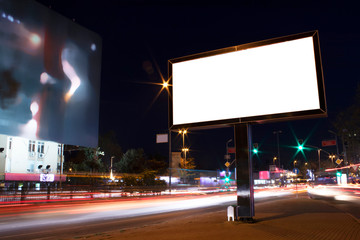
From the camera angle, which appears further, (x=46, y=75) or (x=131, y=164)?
(x=131, y=164)

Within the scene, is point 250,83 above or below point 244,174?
above

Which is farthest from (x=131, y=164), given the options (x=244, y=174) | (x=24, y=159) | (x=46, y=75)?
(x=244, y=174)

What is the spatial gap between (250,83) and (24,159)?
49.2 meters

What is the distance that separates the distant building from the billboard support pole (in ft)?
128

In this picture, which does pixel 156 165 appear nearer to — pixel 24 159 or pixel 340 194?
pixel 24 159

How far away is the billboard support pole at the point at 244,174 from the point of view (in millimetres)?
11602

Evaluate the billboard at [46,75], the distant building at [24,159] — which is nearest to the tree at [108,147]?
the distant building at [24,159]

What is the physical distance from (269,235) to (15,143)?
51542 mm

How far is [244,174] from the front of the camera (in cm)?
1192

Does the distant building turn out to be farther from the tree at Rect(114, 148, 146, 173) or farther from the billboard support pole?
the billboard support pole

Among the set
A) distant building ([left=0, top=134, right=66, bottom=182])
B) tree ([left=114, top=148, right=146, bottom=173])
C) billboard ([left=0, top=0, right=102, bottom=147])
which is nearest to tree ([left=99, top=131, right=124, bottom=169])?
tree ([left=114, top=148, right=146, bottom=173])

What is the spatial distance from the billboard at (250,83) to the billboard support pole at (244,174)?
0.66 metres

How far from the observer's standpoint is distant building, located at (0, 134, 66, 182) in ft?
160

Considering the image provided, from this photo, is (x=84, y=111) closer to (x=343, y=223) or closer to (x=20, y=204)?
(x=20, y=204)
